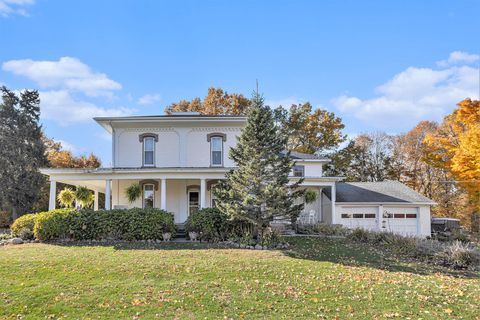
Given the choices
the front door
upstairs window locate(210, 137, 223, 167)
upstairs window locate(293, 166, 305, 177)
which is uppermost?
upstairs window locate(210, 137, 223, 167)

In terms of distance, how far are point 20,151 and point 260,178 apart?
25.0m

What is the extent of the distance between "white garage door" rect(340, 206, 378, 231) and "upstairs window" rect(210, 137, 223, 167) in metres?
9.51

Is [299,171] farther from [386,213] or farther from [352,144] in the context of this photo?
[352,144]

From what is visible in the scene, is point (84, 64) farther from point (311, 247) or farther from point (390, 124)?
point (390, 124)

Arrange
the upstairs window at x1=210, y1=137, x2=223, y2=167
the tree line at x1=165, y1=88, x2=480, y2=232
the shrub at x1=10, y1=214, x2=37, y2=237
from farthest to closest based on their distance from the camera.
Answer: the tree line at x1=165, y1=88, x2=480, y2=232
the upstairs window at x1=210, y1=137, x2=223, y2=167
the shrub at x1=10, y1=214, x2=37, y2=237

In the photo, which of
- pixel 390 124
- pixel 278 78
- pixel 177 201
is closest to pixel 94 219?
pixel 177 201

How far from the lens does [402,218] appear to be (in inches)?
1011

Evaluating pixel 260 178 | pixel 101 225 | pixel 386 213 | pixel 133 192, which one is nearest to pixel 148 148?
pixel 133 192

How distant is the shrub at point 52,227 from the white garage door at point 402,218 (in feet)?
65.2

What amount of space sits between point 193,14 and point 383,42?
790 centimetres

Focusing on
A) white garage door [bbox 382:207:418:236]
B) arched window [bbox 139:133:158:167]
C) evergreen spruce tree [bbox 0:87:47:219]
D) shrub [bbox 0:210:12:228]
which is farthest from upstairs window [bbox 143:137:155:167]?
shrub [bbox 0:210:12:228]

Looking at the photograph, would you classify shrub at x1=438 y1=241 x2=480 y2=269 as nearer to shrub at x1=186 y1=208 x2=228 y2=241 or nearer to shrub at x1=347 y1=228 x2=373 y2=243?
shrub at x1=347 y1=228 x2=373 y2=243

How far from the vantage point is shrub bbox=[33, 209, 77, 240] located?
16208 mm

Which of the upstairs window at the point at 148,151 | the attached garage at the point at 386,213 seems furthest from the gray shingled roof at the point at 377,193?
the upstairs window at the point at 148,151
